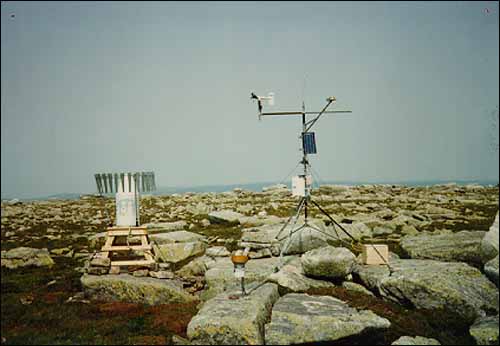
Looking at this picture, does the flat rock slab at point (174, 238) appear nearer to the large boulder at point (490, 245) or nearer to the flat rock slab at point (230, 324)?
the flat rock slab at point (230, 324)

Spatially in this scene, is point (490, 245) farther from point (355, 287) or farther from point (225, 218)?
point (225, 218)

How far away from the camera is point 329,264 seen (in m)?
15.8

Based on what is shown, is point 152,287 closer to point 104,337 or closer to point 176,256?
point 104,337

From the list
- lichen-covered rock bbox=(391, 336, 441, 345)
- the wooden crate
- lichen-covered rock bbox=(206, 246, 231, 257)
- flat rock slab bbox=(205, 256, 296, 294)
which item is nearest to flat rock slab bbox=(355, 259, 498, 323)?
the wooden crate

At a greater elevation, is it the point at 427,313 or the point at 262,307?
the point at 262,307

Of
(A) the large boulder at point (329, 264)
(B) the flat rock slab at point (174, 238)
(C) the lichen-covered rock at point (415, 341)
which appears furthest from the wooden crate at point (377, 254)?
(B) the flat rock slab at point (174, 238)

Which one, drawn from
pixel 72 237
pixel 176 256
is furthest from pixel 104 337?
pixel 72 237

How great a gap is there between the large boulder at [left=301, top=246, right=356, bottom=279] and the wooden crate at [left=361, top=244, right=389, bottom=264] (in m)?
0.89

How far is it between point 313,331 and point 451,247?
991cm

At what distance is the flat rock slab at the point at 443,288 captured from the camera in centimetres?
1229

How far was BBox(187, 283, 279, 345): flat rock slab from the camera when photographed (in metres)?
10.0

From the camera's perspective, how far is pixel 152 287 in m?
14.3

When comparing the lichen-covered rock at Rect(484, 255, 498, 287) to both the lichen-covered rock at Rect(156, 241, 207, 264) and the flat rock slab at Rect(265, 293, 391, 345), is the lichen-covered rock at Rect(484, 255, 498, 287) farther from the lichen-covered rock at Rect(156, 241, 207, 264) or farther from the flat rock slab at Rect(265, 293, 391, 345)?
the lichen-covered rock at Rect(156, 241, 207, 264)

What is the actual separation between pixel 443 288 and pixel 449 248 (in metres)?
4.80
